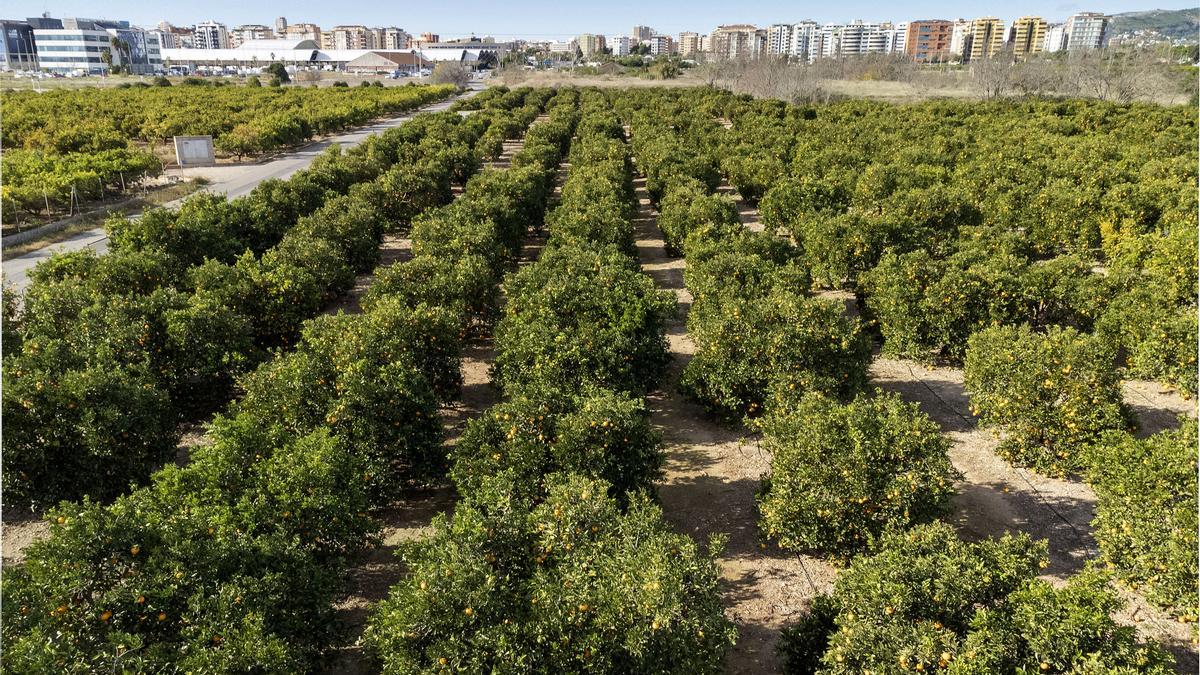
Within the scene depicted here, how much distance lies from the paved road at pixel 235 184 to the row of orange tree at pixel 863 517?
1985 cm

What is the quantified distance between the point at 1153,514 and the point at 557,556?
28.8 feet

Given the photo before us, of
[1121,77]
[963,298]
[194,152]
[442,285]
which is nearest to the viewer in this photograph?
[963,298]

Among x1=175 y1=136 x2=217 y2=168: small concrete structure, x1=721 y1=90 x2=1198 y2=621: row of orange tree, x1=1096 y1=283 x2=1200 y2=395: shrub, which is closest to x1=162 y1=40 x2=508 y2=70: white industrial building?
x1=175 y1=136 x2=217 y2=168: small concrete structure

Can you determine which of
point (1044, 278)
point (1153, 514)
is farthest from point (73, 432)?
point (1044, 278)

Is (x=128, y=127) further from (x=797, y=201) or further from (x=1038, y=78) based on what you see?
(x=1038, y=78)

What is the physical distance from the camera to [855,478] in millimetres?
10266

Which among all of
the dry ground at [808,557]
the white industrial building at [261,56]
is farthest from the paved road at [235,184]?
the white industrial building at [261,56]

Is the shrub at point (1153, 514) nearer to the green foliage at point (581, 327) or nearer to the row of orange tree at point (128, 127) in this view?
the green foliage at point (581, 327)

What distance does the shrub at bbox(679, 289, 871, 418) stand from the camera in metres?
14.4

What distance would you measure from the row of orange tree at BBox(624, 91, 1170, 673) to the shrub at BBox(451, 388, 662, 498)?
2.36 meters

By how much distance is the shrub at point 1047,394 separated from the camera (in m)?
12.5

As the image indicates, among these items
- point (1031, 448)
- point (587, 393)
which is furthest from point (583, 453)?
point (1031, 448)

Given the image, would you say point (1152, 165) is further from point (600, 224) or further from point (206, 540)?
point (206, 540)

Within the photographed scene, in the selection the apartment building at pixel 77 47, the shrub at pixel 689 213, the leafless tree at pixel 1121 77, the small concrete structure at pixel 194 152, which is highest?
the apartment building at pixel 77 47
